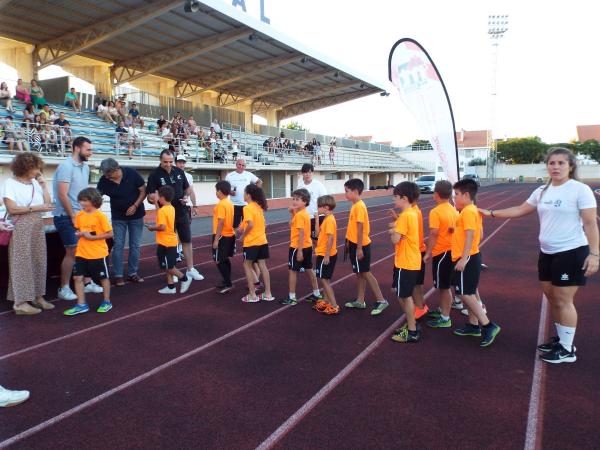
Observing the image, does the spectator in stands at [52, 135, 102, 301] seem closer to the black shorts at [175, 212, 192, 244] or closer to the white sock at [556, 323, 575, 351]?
the black shorts at [175, 212, 192, 244]

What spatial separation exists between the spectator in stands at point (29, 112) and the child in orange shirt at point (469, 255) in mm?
14988

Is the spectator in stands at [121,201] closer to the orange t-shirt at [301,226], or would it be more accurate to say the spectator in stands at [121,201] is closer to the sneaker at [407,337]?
the orange t-shirt at [301,226]

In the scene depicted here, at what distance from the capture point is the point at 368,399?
307cm

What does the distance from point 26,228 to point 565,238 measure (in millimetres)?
5449

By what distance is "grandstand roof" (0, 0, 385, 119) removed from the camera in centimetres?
1750

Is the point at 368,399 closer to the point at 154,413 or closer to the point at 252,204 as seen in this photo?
the point at 154,413

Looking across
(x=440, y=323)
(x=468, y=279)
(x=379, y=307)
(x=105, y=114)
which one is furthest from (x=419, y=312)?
(x=105, y=114)

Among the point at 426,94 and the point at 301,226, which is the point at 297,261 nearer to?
the point at 301,226

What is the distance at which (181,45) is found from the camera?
Result: 2200cm

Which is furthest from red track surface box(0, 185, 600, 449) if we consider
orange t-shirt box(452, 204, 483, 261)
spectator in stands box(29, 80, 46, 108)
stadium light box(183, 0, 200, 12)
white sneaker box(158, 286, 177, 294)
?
stadium light box(183, 0, 200, 12)

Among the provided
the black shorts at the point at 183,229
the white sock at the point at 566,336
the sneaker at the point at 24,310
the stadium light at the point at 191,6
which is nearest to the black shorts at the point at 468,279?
the white sock at the point at 566,336

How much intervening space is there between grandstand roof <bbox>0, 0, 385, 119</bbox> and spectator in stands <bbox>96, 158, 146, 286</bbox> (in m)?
13.5

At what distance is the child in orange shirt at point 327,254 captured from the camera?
4.84 meters

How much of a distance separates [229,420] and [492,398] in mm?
1883
